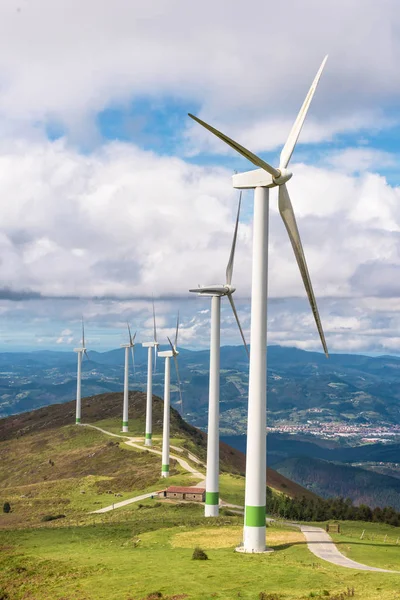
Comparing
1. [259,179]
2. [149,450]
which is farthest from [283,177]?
[149,450]

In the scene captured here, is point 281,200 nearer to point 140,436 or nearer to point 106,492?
point 106,492

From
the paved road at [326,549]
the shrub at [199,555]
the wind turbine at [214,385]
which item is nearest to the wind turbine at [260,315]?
the shrub at [199,555]

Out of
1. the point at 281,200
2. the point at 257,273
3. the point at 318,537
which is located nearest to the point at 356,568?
the point at 318,537

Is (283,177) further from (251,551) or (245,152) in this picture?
(251,551)

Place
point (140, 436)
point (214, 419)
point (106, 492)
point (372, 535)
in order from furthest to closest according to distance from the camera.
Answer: point (140, 436)
point (106, 492)
point (214, 419)
point (372, 535)

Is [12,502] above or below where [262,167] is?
below

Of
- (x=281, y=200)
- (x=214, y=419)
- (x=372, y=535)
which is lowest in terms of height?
(x=372, y=535)

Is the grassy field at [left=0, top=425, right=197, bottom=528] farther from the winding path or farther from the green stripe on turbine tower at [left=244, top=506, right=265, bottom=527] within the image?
the green stripe on turbine tower at [left=244, top=506, right=265, bottom=527]
